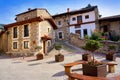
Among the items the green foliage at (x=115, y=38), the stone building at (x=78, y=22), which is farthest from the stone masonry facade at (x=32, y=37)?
the green foliage at (x=115, y=38)

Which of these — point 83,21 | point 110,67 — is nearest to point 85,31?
point 83,21

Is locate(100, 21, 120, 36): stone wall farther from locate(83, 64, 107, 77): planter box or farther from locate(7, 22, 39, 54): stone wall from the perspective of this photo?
locate(83, 64, 107, 77): planter box

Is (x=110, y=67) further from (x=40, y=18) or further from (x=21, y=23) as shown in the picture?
(x=21, y=23)

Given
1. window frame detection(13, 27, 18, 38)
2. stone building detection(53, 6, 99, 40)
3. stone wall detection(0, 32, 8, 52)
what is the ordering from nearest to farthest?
window frame detection(13, 27, 18, 38)
stone wall detection(0, 32, 8, 52)
stone building detection(53, 6, 99, 40)

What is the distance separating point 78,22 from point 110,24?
5.76m

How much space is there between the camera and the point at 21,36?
73.1 feet

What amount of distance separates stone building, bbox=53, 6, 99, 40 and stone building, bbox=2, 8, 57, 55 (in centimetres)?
766

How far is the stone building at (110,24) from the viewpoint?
2704 centimetres

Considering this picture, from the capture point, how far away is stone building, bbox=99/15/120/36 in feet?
88.7

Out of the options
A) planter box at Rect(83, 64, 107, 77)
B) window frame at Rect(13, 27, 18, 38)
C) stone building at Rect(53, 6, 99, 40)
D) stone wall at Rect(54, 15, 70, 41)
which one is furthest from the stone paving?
stone wall at Rect(54, 15, 70, 41)

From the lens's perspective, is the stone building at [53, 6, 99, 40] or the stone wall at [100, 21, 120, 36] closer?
the stone wall at [100, 21, 120, 36]

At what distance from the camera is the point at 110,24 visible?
27938 mm

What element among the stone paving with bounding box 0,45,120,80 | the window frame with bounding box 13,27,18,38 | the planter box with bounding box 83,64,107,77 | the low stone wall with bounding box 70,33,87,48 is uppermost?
the window frame with bounding box 13,27,18,38

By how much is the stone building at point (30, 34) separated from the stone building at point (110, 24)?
9.69 m
